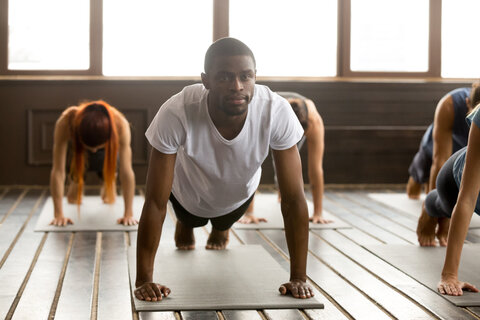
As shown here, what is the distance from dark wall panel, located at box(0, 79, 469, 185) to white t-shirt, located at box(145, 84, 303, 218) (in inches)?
120

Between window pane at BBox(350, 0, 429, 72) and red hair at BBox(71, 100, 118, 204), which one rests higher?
window pane at BBox(350, 0, 429, 72)

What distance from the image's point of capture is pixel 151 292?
7.43 ft

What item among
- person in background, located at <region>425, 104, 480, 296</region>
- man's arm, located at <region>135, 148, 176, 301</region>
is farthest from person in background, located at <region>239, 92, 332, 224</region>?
man's arm, located at <region>135, 148, 176, 301</region>

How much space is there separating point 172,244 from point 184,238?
0.19 meters

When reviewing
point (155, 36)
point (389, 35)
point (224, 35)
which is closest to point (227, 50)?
point (224, 35)

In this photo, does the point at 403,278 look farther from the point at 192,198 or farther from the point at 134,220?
the point at 134,220

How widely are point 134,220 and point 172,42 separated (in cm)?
227

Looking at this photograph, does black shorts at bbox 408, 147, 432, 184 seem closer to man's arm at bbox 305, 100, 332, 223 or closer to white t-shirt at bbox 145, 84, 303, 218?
man's arm at bbox 305, 100, 332, 223

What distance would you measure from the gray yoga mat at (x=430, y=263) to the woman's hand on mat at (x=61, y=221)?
1.53 meters

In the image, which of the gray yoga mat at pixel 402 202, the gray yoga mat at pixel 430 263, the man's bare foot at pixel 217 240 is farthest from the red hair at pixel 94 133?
the gray yoga mat at pixel 402 202

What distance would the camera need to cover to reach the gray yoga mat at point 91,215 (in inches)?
143

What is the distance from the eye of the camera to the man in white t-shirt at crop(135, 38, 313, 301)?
218 centimetres

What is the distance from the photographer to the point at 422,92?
5703 millimetres

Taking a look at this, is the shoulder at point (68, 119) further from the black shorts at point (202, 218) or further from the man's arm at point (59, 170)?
the black shorts at point (202, 218)
